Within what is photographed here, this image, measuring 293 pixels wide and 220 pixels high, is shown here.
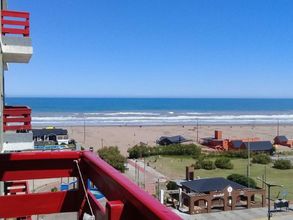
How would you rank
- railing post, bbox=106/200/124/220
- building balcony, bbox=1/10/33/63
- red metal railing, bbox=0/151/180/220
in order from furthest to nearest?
building balcony, bbox=1/10/33/63 < red metal railing, bbox=0/151/180/220 < railing post, bbox=106/200/124/220

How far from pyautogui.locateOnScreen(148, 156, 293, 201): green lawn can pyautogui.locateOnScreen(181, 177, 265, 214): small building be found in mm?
2430

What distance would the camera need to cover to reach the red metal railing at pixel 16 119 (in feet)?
26.5

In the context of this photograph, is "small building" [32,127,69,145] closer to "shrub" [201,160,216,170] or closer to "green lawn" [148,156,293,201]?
"green lawn" [148,156,293,201]

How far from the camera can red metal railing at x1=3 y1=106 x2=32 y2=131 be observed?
26.5 ft

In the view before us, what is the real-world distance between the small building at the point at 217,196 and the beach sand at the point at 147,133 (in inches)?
746

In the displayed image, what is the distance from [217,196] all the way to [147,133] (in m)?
36.2

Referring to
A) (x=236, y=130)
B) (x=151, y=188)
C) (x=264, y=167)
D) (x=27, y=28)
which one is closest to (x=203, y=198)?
(x=151, y=188)

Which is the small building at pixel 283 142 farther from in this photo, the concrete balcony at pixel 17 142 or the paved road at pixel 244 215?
the concrete balcony at pixel 17 142

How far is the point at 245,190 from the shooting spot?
2383cm

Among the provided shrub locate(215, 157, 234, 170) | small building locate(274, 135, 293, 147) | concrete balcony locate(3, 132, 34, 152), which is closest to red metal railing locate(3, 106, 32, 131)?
concrete balcony locate(3, 132, 34, 152)

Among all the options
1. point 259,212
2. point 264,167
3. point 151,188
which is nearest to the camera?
point 259,212

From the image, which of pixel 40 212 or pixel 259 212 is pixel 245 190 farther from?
pixel 40 212

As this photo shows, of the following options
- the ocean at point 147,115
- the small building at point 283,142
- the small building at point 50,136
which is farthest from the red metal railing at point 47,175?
the ocean at point 147,115

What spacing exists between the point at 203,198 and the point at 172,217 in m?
22.7
